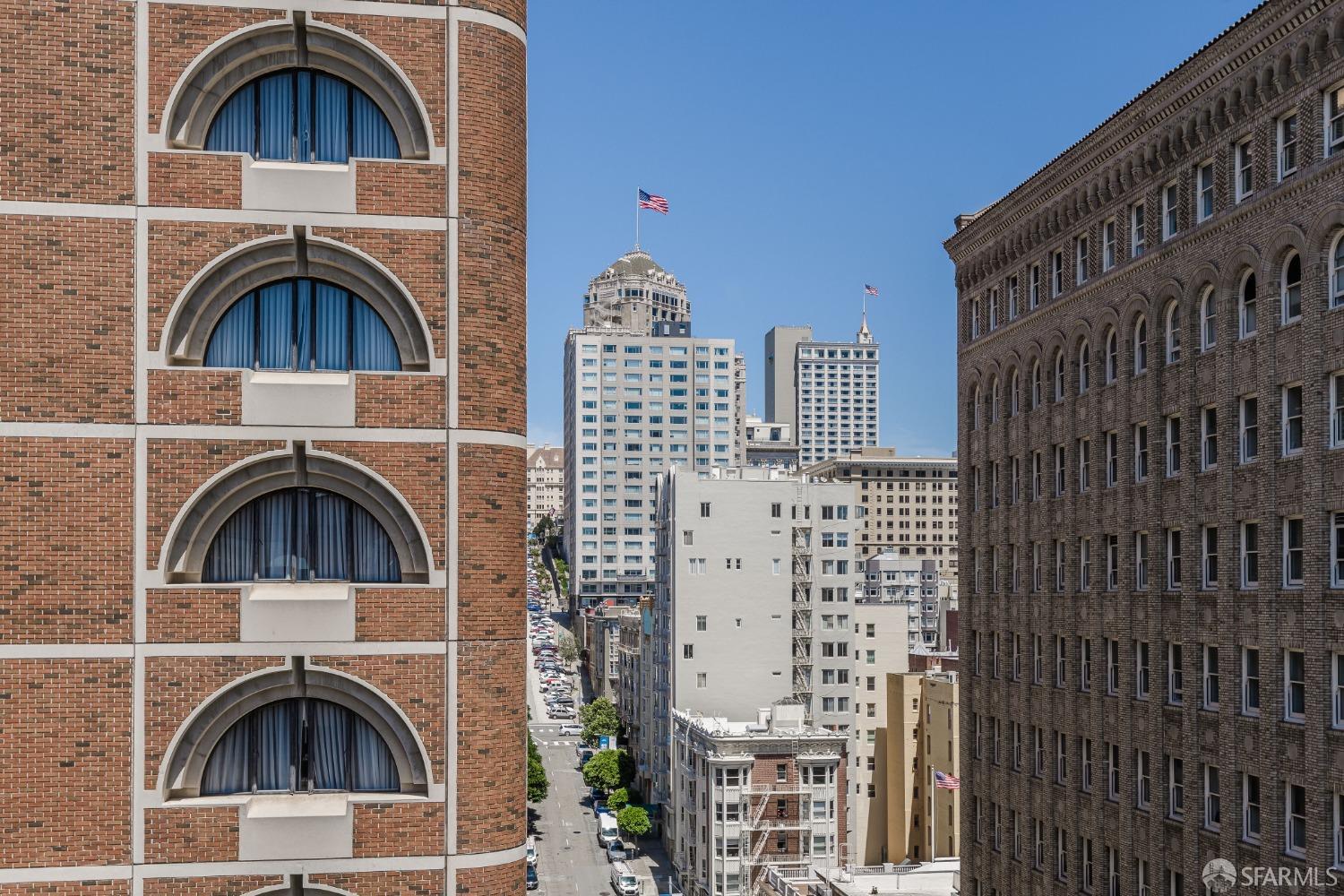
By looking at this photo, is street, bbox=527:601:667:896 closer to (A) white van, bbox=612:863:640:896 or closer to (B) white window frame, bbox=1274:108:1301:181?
(A) white van, bbox=612:863:640:896

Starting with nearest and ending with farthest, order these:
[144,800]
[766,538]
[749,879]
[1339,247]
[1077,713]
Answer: [144,800] → [1339,247] → [1077,713] → [749,879] → [766,538]

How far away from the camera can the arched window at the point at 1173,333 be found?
163ft

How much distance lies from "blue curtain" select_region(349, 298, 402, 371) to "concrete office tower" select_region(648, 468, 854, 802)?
346 feet

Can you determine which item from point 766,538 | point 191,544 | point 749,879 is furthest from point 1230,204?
point 766,538

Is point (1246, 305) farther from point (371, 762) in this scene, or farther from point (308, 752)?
point (308, 752)

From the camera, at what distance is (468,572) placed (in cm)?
2247

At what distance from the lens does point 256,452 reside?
72.4ft

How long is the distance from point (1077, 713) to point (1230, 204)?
21.8 m

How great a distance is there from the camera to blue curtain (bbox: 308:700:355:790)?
2239cm

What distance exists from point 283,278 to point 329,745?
293 inches

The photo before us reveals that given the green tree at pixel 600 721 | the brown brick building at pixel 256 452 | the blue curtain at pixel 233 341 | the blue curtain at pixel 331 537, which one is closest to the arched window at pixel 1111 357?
the brown brick building at pixel 256 452

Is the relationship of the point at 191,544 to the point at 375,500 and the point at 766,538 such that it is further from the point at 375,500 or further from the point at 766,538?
the point at 766,538

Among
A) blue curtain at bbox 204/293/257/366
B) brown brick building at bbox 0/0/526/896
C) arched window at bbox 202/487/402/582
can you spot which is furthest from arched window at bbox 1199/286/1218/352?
blue curtain at bbox 204/293/257/366

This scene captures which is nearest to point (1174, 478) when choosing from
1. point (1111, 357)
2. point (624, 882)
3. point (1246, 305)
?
point (1246, 305)
